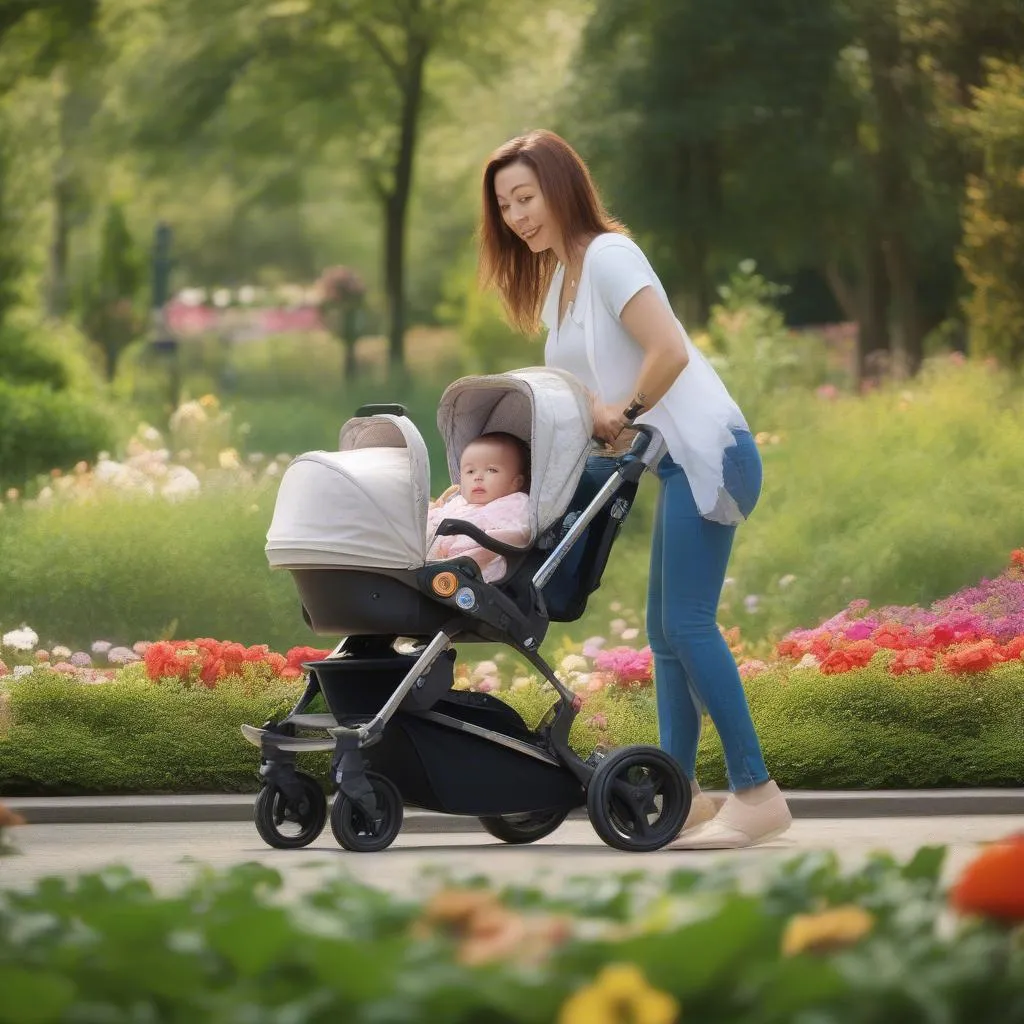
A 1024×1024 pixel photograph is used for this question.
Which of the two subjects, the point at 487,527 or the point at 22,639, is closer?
the point at 487,527

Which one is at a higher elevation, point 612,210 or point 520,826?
point 612,210

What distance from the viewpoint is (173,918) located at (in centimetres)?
364

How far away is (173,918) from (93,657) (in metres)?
9.21

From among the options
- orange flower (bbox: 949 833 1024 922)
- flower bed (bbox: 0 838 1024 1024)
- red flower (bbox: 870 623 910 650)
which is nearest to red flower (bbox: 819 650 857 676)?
red flower (bbox: 870 623 910 650)

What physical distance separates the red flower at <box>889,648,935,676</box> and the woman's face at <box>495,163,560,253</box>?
2.95 m

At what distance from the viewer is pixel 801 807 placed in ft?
27.5

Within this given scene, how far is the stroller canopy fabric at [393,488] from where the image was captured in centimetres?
659

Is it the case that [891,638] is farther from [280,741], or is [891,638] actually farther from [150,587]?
[150,587]

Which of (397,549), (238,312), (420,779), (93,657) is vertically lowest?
(238,312)

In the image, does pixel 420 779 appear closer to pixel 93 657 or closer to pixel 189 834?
pixel 189 834

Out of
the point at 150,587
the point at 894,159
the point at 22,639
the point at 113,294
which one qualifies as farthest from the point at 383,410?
the point at 113,294

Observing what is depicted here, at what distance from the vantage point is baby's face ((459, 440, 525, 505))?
6.95 metres

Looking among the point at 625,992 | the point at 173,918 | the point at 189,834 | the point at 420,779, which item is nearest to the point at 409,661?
the point at 420,779

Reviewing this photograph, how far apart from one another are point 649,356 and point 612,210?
20028 mm
